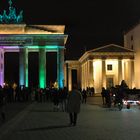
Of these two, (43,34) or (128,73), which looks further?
(128,73)

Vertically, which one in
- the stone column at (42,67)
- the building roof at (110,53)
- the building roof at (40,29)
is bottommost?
the stone column at (42,67)

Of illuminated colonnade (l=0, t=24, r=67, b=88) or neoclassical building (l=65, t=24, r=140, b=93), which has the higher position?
illuminated colonnade (l=0, t=24, r=67, b=88)

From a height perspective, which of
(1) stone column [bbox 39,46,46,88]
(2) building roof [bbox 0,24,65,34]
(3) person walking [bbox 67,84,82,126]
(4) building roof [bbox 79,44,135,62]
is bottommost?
(3) person walking [bbox 67,84,82,126]

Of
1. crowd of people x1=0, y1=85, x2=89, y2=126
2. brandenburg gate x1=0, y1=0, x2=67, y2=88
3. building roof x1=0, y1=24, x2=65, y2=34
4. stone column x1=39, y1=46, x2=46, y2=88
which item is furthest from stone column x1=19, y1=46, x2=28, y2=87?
crowd of people x1=0, y1=85, x2=89, y2=126

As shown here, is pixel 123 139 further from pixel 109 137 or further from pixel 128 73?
pixel 128 73

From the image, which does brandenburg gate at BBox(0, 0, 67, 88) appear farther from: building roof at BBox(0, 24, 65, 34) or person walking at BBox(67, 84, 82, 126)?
person walking at BBox(67, 84, 82, 126)

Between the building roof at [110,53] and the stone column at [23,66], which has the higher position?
the building roof at [110,53]

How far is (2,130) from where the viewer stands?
52.5ft

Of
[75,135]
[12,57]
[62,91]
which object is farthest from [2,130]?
[12,57]

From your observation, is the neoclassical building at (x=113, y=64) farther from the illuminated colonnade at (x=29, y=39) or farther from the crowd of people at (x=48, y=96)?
the crowd of people at (x=48, y=96)

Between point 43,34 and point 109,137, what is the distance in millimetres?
68524

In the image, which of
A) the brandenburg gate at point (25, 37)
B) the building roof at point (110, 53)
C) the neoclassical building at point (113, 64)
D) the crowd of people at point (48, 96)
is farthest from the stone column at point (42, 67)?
the crowd of people at point (48, 96)

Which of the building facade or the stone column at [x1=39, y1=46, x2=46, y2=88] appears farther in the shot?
the building facade

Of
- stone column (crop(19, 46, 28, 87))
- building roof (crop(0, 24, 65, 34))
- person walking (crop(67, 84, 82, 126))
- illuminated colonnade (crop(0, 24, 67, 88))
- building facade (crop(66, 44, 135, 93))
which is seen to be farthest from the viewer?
building facade (crop(66, 44, 135, 93))
